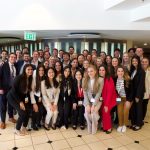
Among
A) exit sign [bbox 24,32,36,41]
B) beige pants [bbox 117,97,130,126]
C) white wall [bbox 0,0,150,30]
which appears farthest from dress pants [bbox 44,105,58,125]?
exit sign [bbox 24,32,36,41]

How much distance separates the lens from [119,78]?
3.83 m

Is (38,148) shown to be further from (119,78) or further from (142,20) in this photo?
(142,20)

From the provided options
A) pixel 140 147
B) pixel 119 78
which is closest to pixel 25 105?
pixel 119 78

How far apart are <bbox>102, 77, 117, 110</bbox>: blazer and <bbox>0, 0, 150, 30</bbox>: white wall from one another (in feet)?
11.4

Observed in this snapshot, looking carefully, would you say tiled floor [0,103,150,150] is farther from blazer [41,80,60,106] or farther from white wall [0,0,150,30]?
white wall [0,0,150,30]

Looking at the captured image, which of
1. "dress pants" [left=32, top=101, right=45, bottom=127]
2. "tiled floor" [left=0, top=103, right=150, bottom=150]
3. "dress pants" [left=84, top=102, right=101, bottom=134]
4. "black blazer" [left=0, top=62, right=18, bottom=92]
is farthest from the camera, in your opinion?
"black blazer" [left=0, top=62, right=18, bottom=92]

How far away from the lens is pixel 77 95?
3.94 metres

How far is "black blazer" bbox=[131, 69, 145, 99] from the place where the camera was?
148 inches

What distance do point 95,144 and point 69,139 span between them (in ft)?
1.65

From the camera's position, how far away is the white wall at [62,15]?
6.62 metres

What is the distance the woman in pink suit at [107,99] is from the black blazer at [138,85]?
1.36 ft

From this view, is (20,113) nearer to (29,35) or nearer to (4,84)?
(4,84)

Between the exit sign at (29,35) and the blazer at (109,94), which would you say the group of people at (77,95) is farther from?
the exit sign at (29,35)

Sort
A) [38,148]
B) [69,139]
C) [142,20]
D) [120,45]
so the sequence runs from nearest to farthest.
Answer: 1. [38,148]
2. [69,139]
3. [142,20]
4. [120,45]
